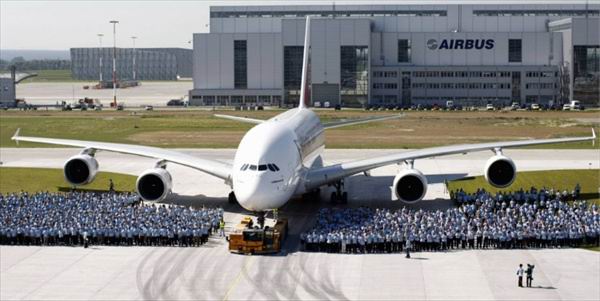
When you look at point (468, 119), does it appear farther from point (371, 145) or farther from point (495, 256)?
point (495, 256)

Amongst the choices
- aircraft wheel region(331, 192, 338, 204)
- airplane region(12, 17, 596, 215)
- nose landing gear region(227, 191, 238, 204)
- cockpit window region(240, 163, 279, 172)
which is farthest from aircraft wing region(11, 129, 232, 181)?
aircraft wheel region(331, 192, 338, 204)

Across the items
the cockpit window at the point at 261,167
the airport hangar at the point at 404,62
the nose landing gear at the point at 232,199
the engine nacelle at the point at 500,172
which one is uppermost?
the airport hangar at the point at 404,62

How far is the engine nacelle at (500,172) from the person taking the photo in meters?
56.1

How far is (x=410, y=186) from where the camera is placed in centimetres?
5275

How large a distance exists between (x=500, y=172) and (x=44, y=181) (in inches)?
1213

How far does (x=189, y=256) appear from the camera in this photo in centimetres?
4341

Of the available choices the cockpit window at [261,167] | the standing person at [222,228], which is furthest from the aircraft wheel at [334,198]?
the cockpit window at [261,167]

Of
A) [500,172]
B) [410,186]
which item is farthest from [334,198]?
[500,172]

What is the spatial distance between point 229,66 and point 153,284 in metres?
128

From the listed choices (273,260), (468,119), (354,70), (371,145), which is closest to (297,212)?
(273,260)

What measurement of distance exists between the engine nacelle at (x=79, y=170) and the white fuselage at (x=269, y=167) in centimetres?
1218

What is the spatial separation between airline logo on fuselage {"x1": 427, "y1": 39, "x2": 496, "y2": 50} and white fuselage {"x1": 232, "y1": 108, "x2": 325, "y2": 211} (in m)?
110

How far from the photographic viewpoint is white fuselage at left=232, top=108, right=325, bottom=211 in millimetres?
45594

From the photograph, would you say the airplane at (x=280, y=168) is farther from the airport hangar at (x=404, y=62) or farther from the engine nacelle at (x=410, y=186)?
the airport hangar at (x=404, y=62)
